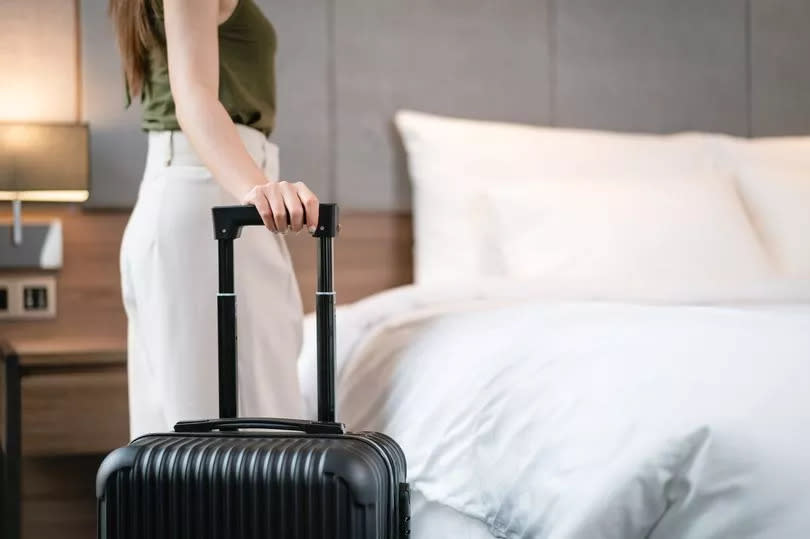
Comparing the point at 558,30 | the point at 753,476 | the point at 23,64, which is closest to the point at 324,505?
the point at 753,476

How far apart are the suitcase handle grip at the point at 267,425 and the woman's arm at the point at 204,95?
32 centimetres

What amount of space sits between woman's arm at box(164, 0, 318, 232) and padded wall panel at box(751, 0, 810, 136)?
236cm

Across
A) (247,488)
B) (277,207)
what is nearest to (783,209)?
(277,207)

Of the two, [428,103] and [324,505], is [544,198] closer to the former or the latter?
[428,103]

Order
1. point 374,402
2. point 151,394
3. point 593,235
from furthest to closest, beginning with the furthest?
point 593,235 → point 374,402 → point 151,394

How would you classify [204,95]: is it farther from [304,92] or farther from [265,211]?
[304,92]

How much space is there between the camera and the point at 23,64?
2812 millimetres

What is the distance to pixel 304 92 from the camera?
10.1 feet

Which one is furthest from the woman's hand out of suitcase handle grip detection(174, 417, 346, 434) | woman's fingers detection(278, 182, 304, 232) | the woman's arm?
suitcase handle grip detection(174, 417, 346, 434)

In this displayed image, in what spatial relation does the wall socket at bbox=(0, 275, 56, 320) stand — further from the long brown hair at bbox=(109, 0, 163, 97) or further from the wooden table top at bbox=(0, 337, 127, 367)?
the long brown hair at bbox=(109, 0, 163, 97)

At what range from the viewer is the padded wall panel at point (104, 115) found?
2.86m

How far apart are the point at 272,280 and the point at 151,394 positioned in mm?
292

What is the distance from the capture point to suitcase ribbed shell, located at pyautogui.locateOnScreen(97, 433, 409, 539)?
1.19m

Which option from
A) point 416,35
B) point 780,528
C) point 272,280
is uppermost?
point 416,35
